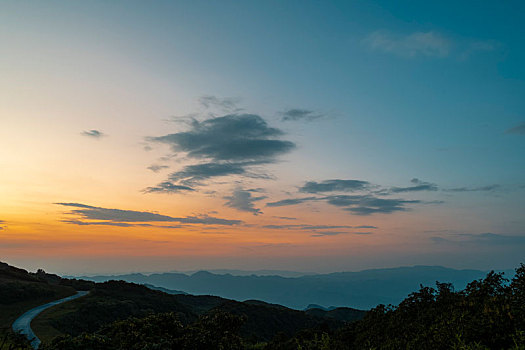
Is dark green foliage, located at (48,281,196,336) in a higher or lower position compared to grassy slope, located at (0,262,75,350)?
lower

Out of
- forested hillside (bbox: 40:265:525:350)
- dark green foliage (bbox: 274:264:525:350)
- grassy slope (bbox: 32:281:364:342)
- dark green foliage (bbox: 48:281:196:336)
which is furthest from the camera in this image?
dark green foliage (bbox: 48:281:196:336)

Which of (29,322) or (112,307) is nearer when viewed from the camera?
(29,322)

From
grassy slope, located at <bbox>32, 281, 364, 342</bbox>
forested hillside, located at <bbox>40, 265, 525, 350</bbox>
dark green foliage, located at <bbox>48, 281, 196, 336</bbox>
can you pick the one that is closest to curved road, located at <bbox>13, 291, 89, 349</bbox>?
grassy slope, located at <bbox>32, 281, 364, 342</bbox>

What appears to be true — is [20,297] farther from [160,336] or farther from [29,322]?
[160,336]

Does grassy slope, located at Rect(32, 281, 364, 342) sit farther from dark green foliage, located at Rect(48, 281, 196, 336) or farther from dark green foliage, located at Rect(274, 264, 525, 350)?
dark green foliage, located at Rect(274, 264, 525, 350)

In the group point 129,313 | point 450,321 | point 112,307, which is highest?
point 450,321

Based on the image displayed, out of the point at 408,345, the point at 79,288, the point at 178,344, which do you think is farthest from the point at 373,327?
the point at 79,288

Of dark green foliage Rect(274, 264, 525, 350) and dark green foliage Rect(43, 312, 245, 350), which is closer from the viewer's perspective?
dark green foliage Rect(274, 264, 525, 350)

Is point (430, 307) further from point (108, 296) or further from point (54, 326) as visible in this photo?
point (108, 296)

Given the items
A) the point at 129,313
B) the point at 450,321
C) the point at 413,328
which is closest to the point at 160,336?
the point at 413,328

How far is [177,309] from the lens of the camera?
213 feet

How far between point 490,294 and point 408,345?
472cm

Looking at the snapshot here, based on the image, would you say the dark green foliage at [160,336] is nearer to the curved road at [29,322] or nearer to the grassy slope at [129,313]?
the grassy slope at [129,313]

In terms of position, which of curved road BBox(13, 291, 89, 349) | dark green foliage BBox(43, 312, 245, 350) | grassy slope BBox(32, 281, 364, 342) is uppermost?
dark green foliage BBox(43, 312, 245, 350)
